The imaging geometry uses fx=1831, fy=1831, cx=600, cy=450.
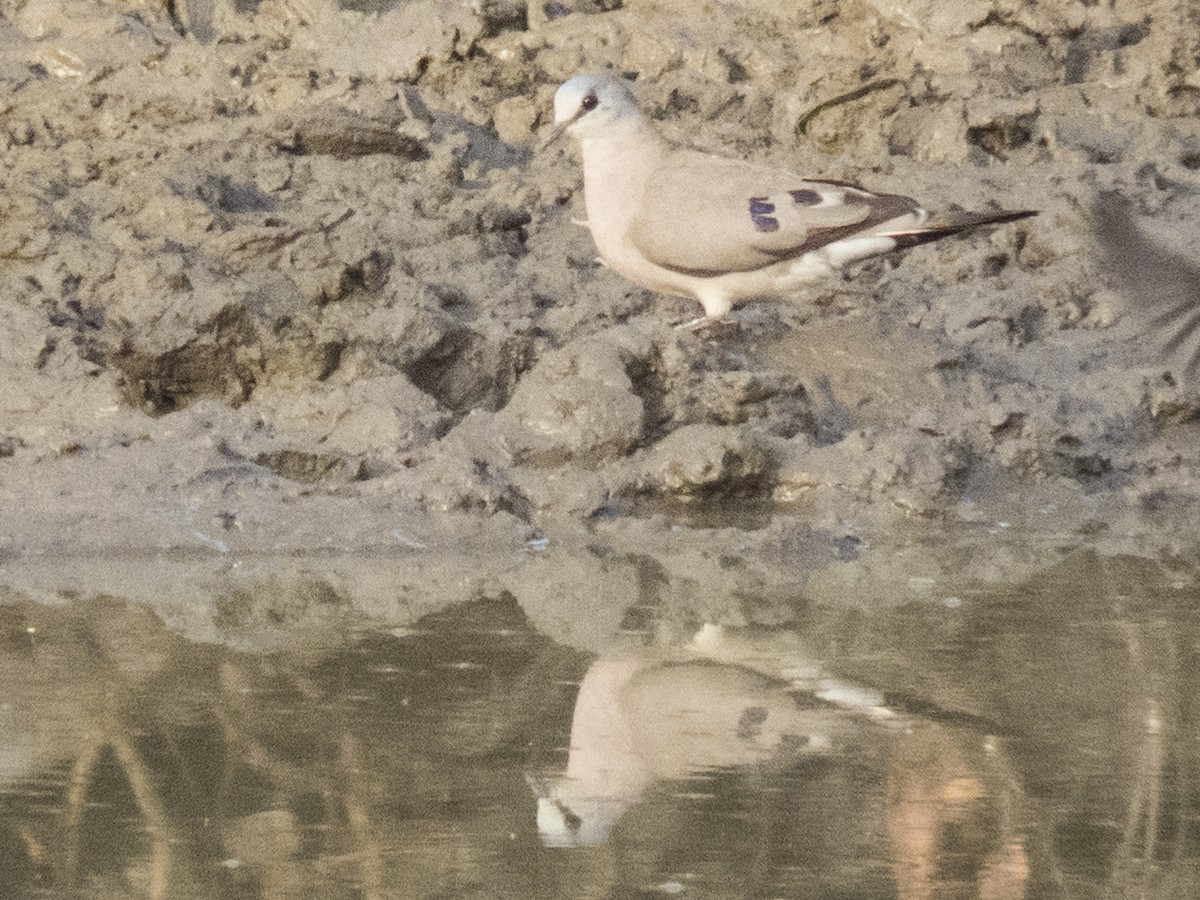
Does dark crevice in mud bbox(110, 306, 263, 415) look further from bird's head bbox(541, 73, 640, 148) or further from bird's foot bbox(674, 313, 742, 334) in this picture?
bird's foot bbox(674, 313, 742, 334)

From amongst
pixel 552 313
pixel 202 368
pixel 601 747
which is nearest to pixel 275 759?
pixel 601 747

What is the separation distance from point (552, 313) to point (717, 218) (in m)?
0.75

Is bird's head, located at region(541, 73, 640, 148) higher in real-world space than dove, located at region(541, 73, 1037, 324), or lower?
higher

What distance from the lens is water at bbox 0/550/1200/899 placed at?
2.46 meters

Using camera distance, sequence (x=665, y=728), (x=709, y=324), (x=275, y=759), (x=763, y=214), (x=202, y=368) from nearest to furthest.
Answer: (x=275, y=759), (x=665, y=728), (x=763, y=214), (x=202, y=368), (x=709, y=324)

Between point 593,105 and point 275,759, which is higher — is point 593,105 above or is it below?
above

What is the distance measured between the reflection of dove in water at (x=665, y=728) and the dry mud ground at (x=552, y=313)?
1.84ft

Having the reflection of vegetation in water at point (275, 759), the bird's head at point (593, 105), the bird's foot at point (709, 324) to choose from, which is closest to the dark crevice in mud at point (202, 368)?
the bird's head at point (593, 105)

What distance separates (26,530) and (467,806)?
215 cm

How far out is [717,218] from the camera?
507cm

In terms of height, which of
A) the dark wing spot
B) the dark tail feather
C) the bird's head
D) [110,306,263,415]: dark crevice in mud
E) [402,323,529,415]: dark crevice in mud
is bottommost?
[402,323,529,415]: dark crevice in mud

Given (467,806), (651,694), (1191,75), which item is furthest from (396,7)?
(467,806)

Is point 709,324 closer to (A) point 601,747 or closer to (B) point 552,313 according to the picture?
(B) point 552,313

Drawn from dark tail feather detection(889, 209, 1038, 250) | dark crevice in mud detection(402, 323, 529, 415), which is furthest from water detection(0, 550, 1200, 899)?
dark crevice in mud detection(402, 323, 529, 415)
